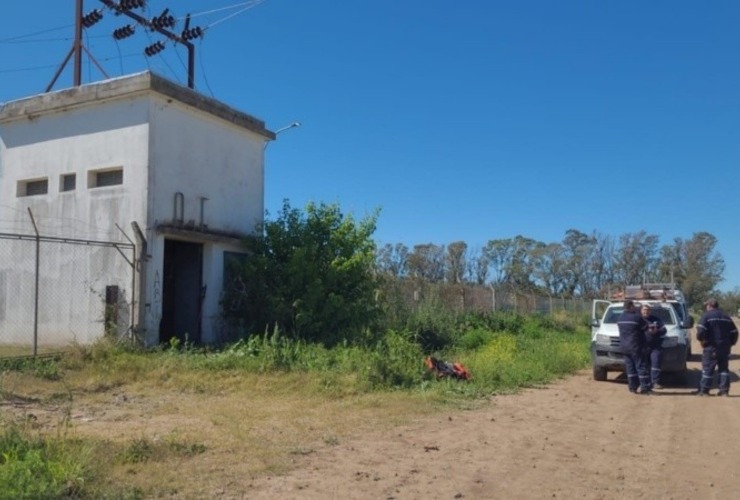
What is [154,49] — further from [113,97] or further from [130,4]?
[113,97]

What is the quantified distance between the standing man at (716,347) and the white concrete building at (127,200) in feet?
37.0

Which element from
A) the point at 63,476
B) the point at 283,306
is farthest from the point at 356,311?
the point at 63,476

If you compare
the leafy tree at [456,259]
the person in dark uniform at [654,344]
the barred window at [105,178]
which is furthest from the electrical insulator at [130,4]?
the leafy tree at [456,259]

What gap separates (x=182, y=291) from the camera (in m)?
17.2

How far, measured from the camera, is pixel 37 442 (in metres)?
6.40

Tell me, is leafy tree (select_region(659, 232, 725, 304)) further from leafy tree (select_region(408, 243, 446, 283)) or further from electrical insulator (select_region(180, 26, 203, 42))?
electrical insulator (select_region(180, 26, 203, 42))

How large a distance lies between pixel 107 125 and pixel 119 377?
264 inches

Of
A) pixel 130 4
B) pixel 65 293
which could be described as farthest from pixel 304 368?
pixel 130 4

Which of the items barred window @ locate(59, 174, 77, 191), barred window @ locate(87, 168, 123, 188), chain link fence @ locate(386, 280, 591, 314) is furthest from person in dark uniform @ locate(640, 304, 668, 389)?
barred window @ locate(59, 174, 77, 191)

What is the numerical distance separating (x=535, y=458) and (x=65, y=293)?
12.8m

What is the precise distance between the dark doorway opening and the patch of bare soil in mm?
5700

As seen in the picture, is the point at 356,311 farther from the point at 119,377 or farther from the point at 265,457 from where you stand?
the point at 265,457

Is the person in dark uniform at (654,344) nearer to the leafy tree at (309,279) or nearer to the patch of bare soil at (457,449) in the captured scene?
the patch of bare soil at (457,449)

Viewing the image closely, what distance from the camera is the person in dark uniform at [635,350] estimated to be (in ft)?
41.2
